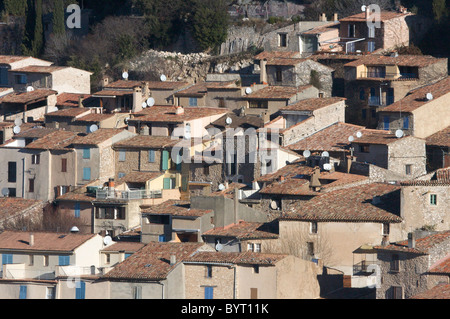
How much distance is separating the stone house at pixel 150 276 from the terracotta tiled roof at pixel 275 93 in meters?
15.1

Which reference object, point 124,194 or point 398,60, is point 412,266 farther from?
point 398,60

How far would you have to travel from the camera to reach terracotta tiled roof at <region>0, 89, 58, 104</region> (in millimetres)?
74125

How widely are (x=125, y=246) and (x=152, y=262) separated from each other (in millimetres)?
4378

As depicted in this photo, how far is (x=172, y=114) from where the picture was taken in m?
69.1

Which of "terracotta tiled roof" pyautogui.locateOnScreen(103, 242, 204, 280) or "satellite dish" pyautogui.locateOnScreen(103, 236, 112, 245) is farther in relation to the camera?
"satellite dish" pyautogui.locateOnScreen(103, 236, 112, 245)

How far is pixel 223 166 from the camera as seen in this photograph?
6388cm

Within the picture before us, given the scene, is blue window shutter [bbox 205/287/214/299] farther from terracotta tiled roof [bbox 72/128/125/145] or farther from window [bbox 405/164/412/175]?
terracotta tiled roof [bbox 72/128/125/145]

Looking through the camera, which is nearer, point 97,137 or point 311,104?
point 97,137

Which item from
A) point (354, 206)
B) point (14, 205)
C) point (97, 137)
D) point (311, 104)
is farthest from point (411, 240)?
point (14, 205)

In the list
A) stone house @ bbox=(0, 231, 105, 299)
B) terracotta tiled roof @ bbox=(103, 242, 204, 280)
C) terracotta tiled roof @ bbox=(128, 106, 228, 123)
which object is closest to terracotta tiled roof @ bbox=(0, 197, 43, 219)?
stone house @ bbox=(0, 231, 105, 299)

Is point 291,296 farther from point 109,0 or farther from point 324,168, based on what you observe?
point 109,0

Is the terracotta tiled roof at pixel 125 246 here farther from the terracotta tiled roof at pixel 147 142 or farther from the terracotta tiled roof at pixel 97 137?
the terracotta tiled roof at pixel 97 137

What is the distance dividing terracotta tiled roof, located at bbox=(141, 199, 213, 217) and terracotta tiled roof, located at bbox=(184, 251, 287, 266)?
4057 mm

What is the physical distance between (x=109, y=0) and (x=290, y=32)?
11.3m
